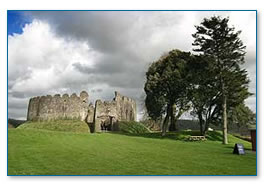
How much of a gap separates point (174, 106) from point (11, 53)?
16.6 metres

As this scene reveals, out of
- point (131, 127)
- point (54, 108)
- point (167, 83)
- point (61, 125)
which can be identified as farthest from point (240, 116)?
point (54, 108)

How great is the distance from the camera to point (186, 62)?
2055 cm

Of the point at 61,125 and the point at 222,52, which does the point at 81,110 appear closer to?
the point at 61,125

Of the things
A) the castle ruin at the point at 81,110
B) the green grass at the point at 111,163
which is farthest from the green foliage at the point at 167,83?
the green grass at the point at 111,163

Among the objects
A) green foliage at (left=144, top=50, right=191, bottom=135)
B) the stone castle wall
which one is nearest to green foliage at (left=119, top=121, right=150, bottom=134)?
the stone castle wall

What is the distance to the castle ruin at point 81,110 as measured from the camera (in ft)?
97.4

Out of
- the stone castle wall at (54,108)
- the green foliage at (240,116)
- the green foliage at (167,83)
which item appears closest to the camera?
the green foliage at (167,83)

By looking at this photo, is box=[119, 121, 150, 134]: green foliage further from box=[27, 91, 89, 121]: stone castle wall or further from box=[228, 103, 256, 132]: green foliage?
box=[228, 103, 256, 132]: green foliage

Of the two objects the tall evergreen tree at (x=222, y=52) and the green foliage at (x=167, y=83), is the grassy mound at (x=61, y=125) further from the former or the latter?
the tall evergreen tree at (x=222, y=52)

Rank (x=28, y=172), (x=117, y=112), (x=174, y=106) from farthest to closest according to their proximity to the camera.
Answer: (x=117, y=112)
(x=174, y=106)
(x=28, y=172)

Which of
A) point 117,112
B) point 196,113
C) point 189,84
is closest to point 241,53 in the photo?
point 189,84

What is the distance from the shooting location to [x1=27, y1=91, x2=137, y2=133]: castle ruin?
2969 centimetres

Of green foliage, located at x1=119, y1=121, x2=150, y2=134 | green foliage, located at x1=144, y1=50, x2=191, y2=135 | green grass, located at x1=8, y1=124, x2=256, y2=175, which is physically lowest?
green foliage, located at x1=119, y1=121, x2=150, y2=134
